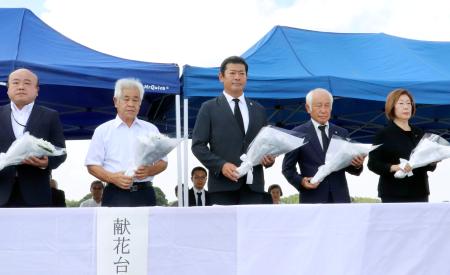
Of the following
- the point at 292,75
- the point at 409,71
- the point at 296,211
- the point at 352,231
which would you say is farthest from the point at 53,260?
the point at 409,71

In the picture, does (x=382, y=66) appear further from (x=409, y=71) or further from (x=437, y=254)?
(x=437, y=254)

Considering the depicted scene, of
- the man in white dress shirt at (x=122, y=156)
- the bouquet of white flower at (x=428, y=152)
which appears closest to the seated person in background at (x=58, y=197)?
the man in white dress shirt at (x=122, y=156)

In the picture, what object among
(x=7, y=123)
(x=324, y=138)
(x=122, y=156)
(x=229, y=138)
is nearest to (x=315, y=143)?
(x=324, y=138)

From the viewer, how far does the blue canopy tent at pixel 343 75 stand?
205 inches

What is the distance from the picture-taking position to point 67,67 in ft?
15.7

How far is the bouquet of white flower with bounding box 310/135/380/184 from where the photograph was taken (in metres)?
3.05

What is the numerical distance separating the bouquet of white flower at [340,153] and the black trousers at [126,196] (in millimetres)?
893

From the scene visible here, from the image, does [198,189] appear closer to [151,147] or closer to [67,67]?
[67,67]

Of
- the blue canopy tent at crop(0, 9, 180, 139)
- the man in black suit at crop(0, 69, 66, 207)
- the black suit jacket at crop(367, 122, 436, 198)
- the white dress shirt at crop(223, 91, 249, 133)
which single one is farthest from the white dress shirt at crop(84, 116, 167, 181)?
the blue canopy tent at crop(0, 9, 180, 139)

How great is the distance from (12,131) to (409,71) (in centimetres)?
416

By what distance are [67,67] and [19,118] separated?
1.71 m

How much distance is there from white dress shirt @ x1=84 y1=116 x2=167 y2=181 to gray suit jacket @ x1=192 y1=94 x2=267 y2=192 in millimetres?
288

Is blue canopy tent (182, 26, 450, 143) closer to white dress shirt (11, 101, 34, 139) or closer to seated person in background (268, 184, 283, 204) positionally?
seated person in background (268, 184, 283, 204)

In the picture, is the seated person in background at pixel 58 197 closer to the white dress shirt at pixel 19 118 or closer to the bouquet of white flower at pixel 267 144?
the white dress shirt at pixel 19 118
